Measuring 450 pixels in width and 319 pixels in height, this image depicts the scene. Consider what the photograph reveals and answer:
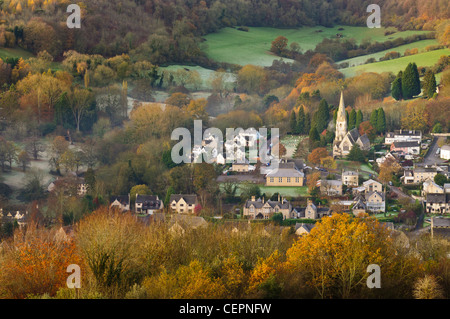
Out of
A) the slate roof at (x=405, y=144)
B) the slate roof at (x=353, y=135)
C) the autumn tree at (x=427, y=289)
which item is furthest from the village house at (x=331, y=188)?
the autumn tree at (x=427, y=289)

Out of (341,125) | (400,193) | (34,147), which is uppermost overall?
(341,125)

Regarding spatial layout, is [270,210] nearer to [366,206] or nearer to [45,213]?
[366,206]

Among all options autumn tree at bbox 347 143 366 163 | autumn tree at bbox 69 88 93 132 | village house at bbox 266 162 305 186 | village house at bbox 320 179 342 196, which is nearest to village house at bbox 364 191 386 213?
village house at bbox 320 179 342 196

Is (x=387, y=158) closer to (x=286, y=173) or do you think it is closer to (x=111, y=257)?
(x=286, y=173)

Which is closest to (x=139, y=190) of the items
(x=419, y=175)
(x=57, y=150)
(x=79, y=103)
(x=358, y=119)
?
(x=57, y=150)

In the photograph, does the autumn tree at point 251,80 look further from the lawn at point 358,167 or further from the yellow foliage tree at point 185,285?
the yellow foliage tree at point 185,285

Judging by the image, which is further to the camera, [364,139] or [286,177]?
[364,139]

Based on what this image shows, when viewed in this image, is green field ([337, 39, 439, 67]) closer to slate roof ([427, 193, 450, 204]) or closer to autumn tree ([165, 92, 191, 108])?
autumn tree ([165, 92, 191, 108])
